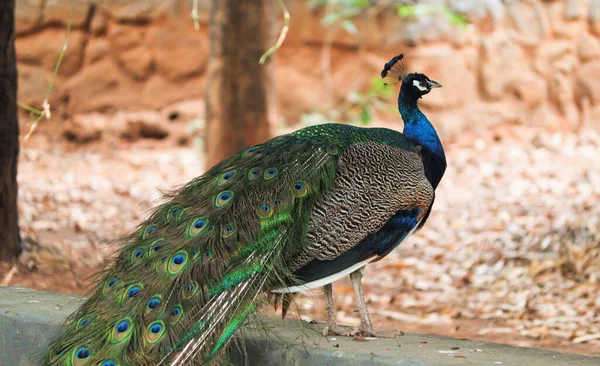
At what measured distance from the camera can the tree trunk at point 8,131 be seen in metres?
5.78

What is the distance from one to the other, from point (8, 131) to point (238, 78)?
2.10 meters

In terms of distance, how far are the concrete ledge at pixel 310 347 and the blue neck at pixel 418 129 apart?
0.95 m

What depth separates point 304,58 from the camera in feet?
37.0

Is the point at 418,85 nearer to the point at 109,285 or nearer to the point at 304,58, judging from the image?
the point at 109,285

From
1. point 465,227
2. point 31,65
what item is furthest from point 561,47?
point 31,65

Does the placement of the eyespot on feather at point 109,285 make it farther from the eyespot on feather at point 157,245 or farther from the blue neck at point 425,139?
the blue neck at point 425,139

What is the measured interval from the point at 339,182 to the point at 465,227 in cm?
452

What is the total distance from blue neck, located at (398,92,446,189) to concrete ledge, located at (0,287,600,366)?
818 millimetres

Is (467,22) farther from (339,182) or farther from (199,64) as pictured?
(339,182)

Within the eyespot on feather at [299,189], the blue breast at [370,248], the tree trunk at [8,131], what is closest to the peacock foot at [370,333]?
the blue breast at [370,248]

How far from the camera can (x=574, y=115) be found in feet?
38.3

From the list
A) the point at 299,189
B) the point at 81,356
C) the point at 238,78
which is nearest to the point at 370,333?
the point at 299,189

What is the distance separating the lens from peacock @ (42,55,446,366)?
130 inches

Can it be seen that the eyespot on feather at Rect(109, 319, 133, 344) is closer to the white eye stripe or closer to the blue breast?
the blue breast
